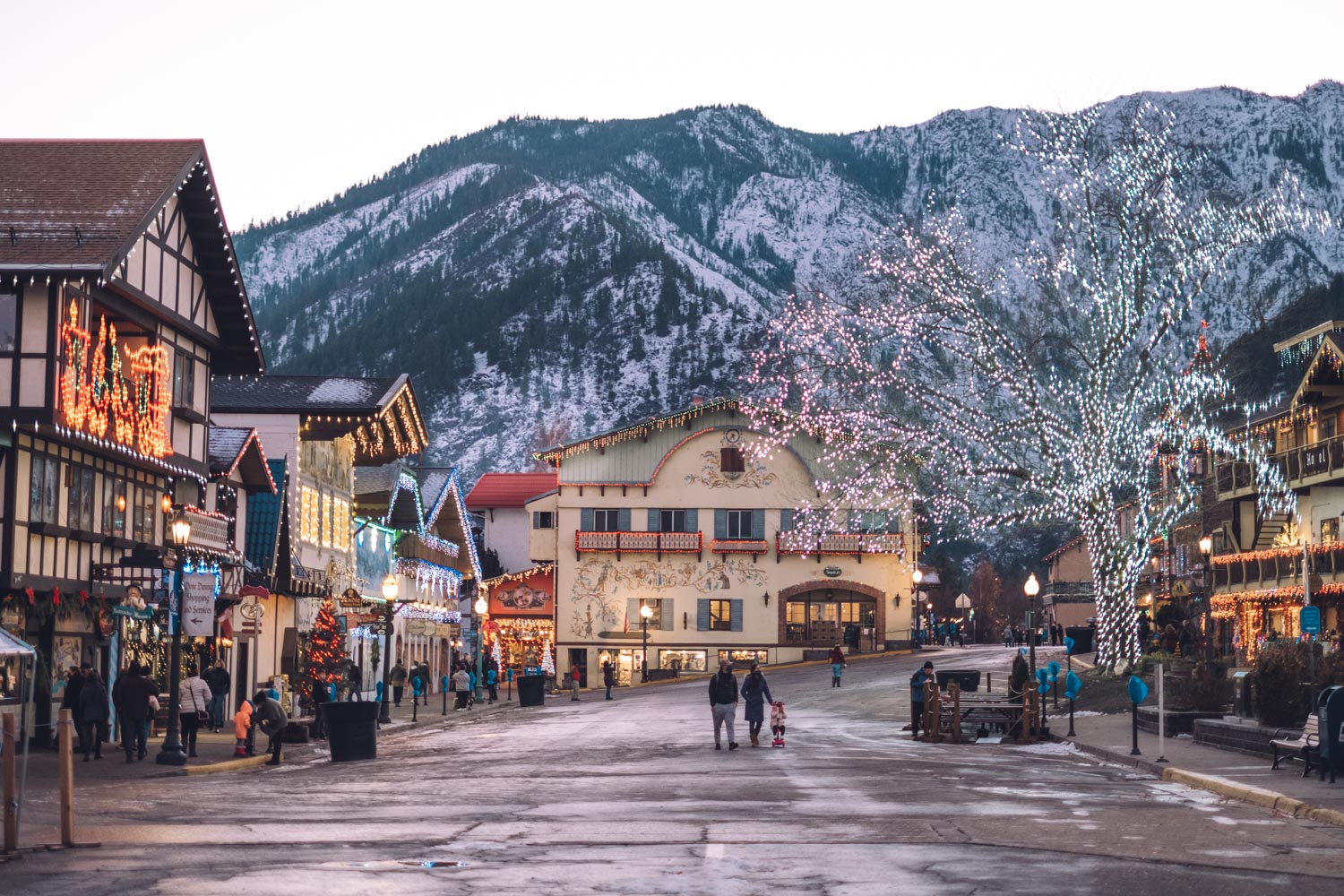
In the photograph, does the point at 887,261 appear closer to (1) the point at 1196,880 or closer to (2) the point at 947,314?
(2) the point at 947,314

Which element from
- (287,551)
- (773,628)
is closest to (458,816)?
(287,551)

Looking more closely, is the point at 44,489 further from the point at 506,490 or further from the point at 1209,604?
the point at 506,490

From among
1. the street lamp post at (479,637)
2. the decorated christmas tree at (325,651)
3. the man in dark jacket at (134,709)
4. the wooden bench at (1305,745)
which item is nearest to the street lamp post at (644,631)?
the street lamp post at (479,637)

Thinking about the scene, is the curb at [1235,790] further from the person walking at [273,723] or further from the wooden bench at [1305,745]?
the person walking at [273,723]

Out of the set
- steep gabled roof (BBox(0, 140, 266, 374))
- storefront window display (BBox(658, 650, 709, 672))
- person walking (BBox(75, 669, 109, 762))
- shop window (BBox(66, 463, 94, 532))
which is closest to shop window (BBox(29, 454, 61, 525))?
shop window (BBox(66, 463, 94, 532))

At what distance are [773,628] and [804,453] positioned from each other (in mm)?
8124

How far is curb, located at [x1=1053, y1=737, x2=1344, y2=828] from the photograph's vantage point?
16.8 metres

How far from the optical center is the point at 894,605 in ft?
253

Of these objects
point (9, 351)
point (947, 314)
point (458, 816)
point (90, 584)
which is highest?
point (947, 314)

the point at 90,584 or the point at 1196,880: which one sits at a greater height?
the point at 90,584

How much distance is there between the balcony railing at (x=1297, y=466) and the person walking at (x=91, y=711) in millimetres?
40164

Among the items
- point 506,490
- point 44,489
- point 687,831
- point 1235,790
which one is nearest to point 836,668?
point 44,489

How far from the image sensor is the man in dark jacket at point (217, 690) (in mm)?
36250

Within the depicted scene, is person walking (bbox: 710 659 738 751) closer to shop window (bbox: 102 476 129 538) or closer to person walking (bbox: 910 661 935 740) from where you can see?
person walking (bbox: 910 661 935 740)
